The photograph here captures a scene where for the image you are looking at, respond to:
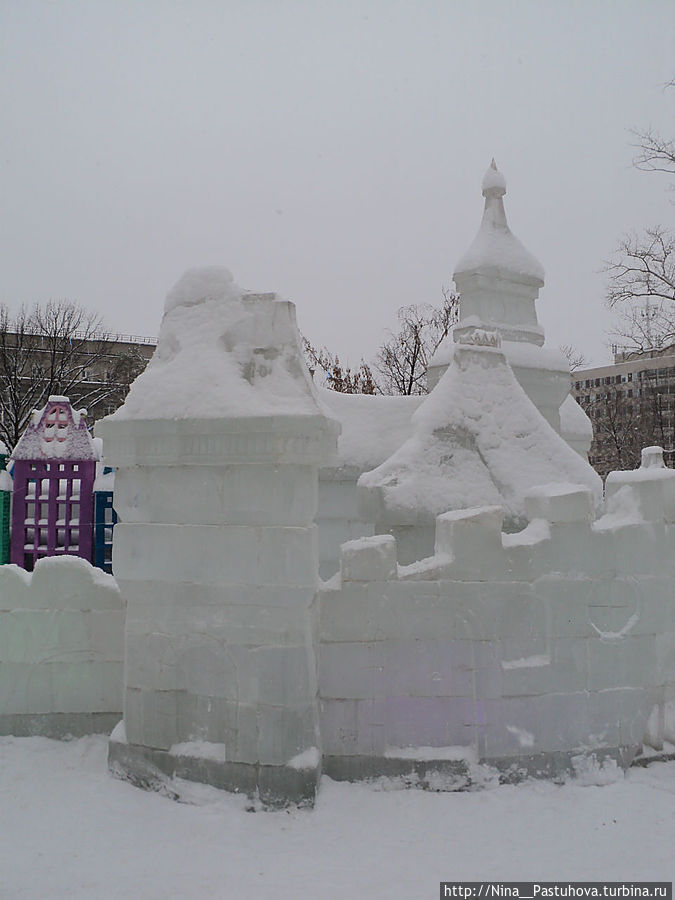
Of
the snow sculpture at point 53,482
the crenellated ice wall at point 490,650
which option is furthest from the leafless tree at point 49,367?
the crenellated ice wall at point 490,650

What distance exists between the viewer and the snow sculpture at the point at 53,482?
9484 millimetres

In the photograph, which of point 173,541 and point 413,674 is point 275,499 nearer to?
point 173,541

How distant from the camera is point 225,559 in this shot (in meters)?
4.37

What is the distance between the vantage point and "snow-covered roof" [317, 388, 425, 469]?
29.9 ft

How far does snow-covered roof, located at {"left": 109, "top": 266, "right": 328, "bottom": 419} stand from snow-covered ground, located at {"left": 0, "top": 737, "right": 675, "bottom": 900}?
2.33 metres

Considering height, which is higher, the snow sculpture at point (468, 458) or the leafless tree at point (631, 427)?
the leafless tree at point (631, 427)

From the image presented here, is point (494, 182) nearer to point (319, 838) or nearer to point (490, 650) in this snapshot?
point (490, 650)

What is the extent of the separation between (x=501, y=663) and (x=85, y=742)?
9.68 feet

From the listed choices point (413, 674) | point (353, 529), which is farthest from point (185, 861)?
point (353, 529)

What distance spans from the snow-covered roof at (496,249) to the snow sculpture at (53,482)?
667cm

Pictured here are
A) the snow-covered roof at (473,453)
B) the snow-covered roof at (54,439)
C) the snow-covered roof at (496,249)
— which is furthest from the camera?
the snow-covered roof at (496,249)

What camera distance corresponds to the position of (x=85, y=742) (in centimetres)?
501

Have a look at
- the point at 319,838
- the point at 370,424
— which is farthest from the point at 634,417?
the point at 319,838

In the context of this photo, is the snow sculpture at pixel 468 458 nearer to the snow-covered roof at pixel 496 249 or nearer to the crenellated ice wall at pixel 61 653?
the crenellated ice wall at pixel 61 653
